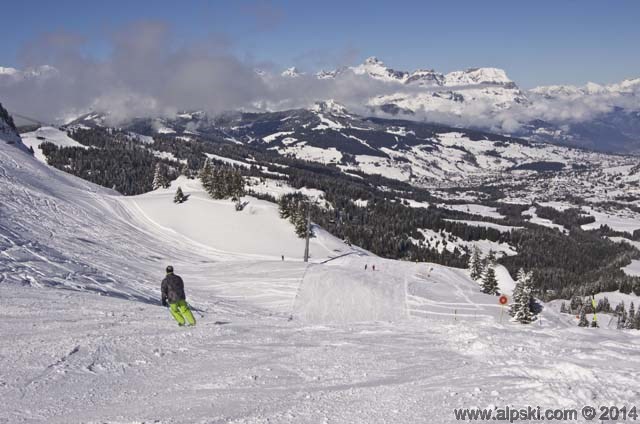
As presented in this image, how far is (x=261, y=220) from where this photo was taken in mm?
80500

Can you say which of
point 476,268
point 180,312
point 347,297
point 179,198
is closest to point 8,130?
point 179,198

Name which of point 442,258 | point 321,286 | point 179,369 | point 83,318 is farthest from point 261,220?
point 442,258

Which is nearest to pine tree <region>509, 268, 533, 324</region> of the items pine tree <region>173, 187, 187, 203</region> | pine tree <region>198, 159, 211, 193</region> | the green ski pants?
the green ski pants

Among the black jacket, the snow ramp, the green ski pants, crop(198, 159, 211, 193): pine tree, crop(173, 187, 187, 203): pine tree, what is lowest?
the snow ramp

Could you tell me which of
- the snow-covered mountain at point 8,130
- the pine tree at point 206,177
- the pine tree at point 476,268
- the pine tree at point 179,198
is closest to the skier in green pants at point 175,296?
the pine tree at point 179,198

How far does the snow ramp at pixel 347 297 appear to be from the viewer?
117 feet

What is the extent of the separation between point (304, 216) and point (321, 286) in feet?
125

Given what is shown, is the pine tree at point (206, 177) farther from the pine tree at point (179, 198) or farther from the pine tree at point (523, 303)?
the pine tree at point (523, 303)

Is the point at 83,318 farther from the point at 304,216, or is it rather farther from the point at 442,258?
the point at 442,258

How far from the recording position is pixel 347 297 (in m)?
39.9

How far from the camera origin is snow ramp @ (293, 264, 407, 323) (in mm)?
35562

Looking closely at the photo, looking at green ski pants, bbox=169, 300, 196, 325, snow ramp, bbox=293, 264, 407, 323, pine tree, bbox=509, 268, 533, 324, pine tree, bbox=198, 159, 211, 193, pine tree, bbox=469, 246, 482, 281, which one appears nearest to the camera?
green ski pants, bbox=169, 300, 196, 325

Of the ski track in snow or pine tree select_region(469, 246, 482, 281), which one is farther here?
pine tree select_region(469, 246, 482, 281)

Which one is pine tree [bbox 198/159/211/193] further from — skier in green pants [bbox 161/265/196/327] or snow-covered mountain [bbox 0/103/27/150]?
skier in green pants [bbox 161/265/196/327]
